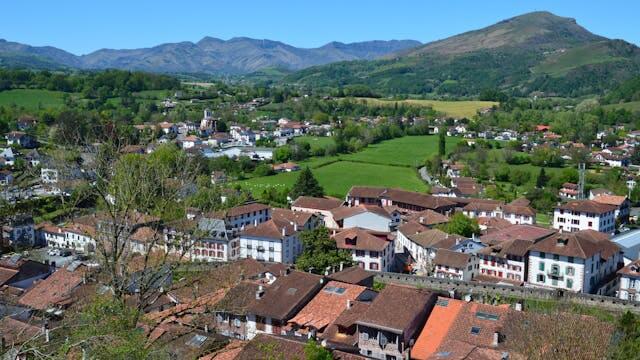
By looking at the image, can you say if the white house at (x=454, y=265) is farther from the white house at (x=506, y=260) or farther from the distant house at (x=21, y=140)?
the distant house at (x=21, y=140)

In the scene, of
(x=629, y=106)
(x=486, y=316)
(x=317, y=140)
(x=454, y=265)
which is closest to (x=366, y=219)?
(x=454, y=265)

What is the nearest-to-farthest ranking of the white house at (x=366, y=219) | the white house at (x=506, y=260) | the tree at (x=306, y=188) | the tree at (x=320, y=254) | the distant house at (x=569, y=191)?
the tree at (x=320, y=254) < the white house at (x=506, y=260) < the white house at (x=366, y=219) < the tree at (x=306, y=188) < the distant house at (x=569, y=191)

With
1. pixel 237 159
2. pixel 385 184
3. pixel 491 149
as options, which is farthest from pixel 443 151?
pixel 237 159

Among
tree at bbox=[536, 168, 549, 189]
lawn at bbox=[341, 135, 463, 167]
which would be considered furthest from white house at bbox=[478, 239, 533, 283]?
lawn at bbox=[341, 135, 463, 167]

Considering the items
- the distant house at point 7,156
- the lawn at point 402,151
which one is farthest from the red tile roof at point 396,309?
the distant house at point 7,156

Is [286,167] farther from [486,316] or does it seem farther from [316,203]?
[486,316]

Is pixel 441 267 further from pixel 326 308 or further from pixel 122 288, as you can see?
pixel 122 288
